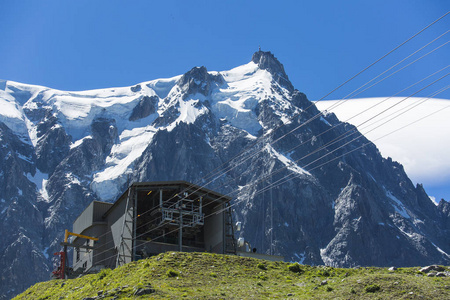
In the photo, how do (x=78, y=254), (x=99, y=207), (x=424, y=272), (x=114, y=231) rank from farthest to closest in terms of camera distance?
(x=78, y=254) < (x=99, y=207) < (x=114, y=231) < (x=424, y=272)

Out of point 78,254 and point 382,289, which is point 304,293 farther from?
point 78,254

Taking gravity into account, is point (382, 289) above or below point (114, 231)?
below

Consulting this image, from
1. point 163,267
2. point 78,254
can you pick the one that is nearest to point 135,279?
point 163,267

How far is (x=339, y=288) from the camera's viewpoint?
3256 cm

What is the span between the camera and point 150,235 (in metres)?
61.9

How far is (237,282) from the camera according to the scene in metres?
36.7

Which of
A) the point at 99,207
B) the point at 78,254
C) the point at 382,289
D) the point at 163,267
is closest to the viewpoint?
the point at 382,289

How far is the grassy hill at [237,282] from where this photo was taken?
31.0m

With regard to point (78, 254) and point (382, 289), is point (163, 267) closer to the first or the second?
point (382, 289)

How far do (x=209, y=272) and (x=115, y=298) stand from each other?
8.16 meters

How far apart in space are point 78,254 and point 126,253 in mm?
17665

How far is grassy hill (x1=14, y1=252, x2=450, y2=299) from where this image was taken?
31.0 meters

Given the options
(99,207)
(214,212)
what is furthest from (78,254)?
(214,212)

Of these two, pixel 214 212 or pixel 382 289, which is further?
pixel 214 212
